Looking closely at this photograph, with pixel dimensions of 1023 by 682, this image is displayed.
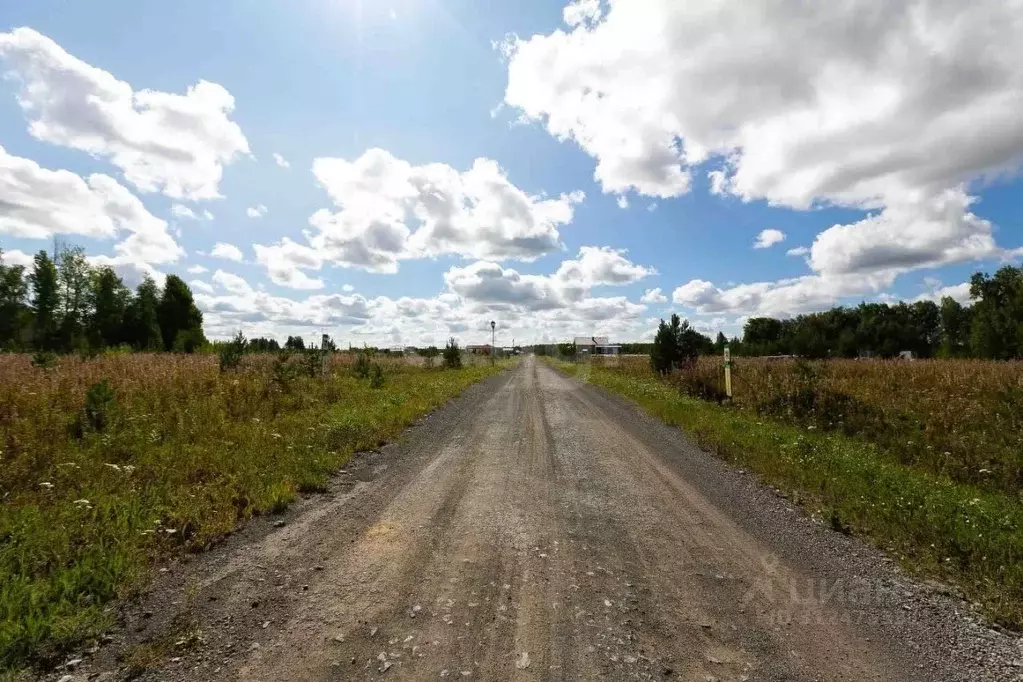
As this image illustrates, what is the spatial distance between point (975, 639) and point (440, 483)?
5.36 m

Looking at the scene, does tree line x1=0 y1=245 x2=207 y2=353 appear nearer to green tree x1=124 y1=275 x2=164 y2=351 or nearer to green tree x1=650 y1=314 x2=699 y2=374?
green tree x1=124 y1=275 x2=164 y2=351

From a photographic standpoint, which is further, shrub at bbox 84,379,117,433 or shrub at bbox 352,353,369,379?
shrub at bbox 352,353,369,379

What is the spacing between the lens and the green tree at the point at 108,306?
188 ft

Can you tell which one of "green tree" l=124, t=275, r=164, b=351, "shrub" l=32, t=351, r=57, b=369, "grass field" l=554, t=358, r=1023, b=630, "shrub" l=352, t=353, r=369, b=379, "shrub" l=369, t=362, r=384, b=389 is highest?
"green tree" l=124, t=275, r=164, b=351

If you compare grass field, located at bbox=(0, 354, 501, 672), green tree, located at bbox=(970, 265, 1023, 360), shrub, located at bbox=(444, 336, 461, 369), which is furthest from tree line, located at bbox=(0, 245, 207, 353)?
green tree, located at bbox=(970, 265, 1023, 360)

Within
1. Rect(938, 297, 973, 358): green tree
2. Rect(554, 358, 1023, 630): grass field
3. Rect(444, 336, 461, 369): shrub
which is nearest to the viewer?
Rect(554, 358, 1023, 630): grass field

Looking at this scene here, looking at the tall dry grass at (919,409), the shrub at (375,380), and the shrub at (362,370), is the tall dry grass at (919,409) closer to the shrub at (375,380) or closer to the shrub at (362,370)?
the shrub at (375,380)

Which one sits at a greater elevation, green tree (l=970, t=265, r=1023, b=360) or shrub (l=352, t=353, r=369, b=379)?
green tree (l=970, t=265, r=1023, b=360)

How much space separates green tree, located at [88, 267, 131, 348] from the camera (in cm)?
5731

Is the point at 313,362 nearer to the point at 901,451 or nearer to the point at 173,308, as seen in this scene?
the point at 901,451

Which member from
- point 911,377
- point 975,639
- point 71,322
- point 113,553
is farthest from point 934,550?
point 71,322

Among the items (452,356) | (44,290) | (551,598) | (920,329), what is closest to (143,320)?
(44,290)

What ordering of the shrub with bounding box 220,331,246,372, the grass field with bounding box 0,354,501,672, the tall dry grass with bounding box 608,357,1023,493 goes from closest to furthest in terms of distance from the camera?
the grass field with bounding box 0,354,501,672
the tall dry grass with bounding box 608,357,1023,493
the shrub with bounding box 220,331,246,372

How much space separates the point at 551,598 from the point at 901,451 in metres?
9.44
